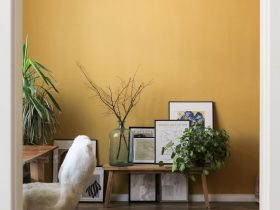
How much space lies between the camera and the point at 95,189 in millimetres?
4355

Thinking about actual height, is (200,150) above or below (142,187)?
above

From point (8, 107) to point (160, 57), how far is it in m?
3.34

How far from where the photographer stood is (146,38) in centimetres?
445

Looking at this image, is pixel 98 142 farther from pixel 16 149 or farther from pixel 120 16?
pixel 16 149

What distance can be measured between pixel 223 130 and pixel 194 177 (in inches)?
23.0

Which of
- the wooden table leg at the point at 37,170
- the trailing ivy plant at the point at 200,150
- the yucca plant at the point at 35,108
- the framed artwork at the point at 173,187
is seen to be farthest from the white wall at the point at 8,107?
the framed artwork at the point at 173,187

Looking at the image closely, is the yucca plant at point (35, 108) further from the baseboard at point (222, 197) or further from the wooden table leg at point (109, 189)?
the baseboard at point (222, 197)
